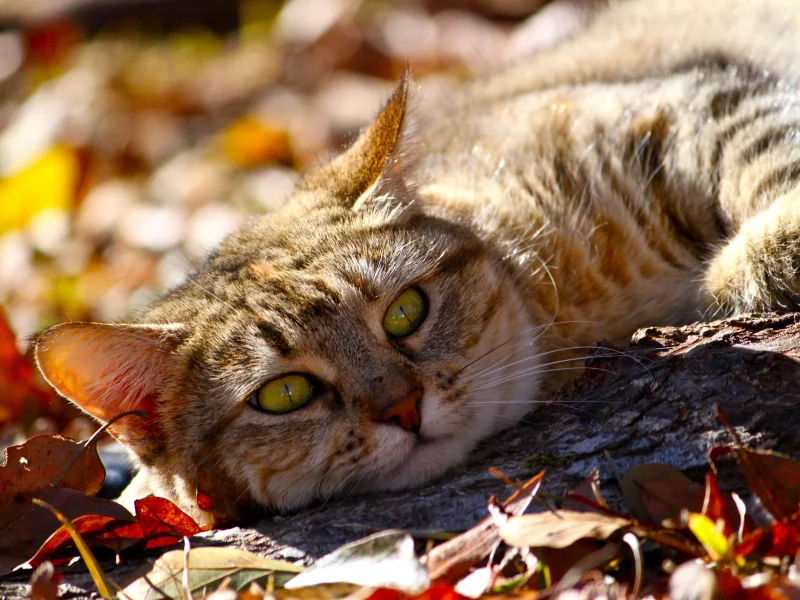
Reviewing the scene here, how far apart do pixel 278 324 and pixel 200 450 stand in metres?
0.48

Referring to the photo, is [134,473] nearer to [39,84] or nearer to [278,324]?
[278,324]

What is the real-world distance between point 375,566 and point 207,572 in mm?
469

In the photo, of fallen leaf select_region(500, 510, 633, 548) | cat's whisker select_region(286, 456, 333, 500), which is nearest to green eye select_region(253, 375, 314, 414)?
cat's whisker select_region(286, 456, 333, 500)

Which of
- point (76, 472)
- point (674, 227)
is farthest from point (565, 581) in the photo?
point (674, 227)

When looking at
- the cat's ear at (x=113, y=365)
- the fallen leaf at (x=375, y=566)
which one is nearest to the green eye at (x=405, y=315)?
the cat's ear at (x=113, y=365)

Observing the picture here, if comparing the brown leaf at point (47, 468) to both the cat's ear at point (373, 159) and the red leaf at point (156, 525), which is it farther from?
the cat's ear at point (373, 159)

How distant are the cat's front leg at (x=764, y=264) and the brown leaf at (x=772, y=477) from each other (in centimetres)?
100

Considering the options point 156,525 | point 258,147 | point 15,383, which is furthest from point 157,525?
point 258,147

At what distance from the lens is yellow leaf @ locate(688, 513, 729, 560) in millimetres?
1647

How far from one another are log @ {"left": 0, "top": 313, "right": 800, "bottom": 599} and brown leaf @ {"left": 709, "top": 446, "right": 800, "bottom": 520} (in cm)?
10

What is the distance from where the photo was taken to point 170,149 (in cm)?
656

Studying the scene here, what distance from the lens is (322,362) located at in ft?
8.25

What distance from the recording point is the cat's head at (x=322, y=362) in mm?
2484

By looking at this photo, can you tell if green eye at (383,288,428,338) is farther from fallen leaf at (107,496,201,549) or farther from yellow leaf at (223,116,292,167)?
yellow leaf at (223,116,292,167)
